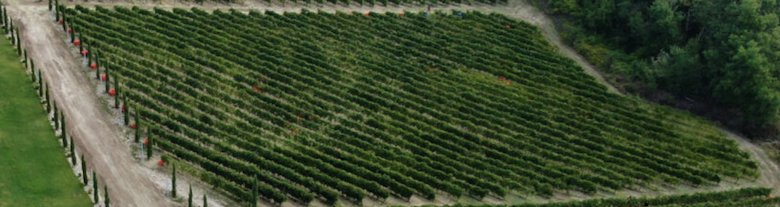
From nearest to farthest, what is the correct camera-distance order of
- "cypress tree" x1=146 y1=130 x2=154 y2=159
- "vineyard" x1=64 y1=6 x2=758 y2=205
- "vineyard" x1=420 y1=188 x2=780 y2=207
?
"cypress tree" x1=146 y1=130 x2=154 y2=159 < "vineyard" x1=420 y1=188 x2=780 y2=207 < "vineyard" x1=64 y1=6 x2=758 y2=205

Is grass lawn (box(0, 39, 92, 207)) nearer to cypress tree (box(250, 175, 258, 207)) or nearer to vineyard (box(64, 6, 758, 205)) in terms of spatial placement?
vineyard (box(64, 6, 758, 205))

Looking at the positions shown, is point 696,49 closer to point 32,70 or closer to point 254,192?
point 254,192

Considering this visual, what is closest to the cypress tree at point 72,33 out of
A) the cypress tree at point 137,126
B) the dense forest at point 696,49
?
the cypress tree at point 137,126

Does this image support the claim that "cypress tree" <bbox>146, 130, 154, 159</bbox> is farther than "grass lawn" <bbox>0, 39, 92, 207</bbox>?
Yes

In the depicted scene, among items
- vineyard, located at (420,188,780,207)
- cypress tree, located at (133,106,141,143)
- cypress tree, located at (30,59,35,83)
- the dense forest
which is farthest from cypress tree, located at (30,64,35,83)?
the dense forest

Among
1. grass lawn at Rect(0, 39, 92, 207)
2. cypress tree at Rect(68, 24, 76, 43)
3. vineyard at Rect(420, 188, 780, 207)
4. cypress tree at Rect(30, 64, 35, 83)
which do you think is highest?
cypress tree at Rect(68, 24, 76, 43)

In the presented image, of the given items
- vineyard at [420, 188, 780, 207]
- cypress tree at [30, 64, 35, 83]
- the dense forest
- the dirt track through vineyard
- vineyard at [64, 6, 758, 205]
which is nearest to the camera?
the dirt track through vineyard
